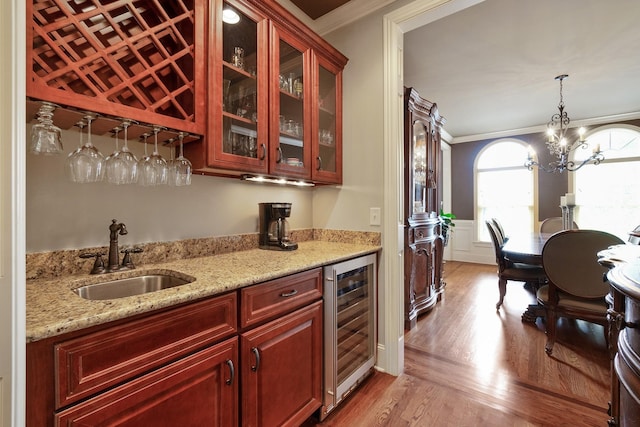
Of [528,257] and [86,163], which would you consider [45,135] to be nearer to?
[86,163]

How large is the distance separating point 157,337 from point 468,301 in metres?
3.71

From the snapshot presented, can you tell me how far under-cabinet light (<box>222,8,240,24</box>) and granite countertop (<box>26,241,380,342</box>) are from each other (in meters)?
1.28

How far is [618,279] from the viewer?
0.91 metres

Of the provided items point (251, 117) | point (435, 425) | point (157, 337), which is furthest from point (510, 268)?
point (157, 337)

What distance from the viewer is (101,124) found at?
3.94ft

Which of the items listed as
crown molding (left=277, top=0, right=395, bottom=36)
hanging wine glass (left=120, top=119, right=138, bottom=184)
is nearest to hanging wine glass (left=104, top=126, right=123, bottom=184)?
hanging wine glass (left=120, top=119, right=138, bottom=184)

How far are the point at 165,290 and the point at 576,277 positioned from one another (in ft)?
9.54

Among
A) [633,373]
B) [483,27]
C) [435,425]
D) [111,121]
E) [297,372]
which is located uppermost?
[483,27]

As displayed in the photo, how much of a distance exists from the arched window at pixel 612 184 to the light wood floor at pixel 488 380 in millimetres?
3304

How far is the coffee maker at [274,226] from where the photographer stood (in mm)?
1938

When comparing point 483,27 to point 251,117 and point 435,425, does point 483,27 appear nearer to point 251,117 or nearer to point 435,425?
point 251,117

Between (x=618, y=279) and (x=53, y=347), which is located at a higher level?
(x=618, y=279)

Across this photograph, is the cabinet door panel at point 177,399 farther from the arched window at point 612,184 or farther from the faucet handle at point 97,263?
the arched window at point 612,184

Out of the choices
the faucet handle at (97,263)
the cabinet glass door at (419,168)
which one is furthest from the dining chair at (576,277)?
the faucet handle at (97,263)
